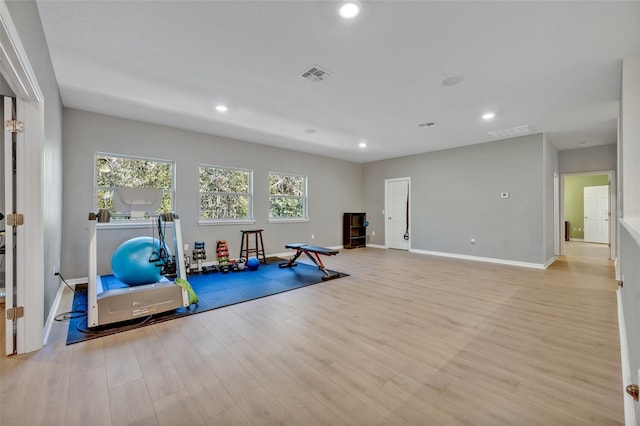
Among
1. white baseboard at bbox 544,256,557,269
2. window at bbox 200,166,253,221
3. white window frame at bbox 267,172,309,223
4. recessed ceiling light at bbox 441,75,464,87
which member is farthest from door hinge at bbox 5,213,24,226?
white baseboard at bbox 544,256,557,269

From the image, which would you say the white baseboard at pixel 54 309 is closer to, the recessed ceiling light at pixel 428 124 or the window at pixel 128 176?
the window at pixel 128 176

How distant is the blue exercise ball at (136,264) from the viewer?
3.11 metres

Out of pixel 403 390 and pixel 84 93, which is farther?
pixel 84 93

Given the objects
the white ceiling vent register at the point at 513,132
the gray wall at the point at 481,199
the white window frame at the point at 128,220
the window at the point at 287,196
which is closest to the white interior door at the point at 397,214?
the gray wall at the point at 481,199

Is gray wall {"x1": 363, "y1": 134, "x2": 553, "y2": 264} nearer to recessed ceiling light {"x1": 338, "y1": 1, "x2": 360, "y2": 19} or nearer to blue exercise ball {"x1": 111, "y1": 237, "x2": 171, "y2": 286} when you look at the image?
recessed ceiling light {"x1": 338, "y1": 1, "x2": 360, "y2": 19}

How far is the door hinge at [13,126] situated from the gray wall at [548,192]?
739 cm

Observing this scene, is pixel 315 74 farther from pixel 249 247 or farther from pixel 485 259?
pixel 485 259

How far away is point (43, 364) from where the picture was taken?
2010mm

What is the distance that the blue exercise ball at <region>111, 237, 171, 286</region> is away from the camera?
3113 millimetres

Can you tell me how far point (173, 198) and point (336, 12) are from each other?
4308 mm

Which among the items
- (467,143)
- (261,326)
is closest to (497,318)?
(261,326)

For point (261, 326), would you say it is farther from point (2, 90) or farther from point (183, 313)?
point (2, 90)

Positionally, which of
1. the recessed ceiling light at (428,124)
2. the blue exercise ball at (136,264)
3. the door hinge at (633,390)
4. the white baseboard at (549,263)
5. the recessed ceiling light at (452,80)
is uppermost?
the recessed ceiling light at (428,124)

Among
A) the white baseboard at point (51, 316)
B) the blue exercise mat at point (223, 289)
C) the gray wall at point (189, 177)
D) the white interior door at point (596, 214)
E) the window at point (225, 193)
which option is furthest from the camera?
the white interior door at point (596, 214)
